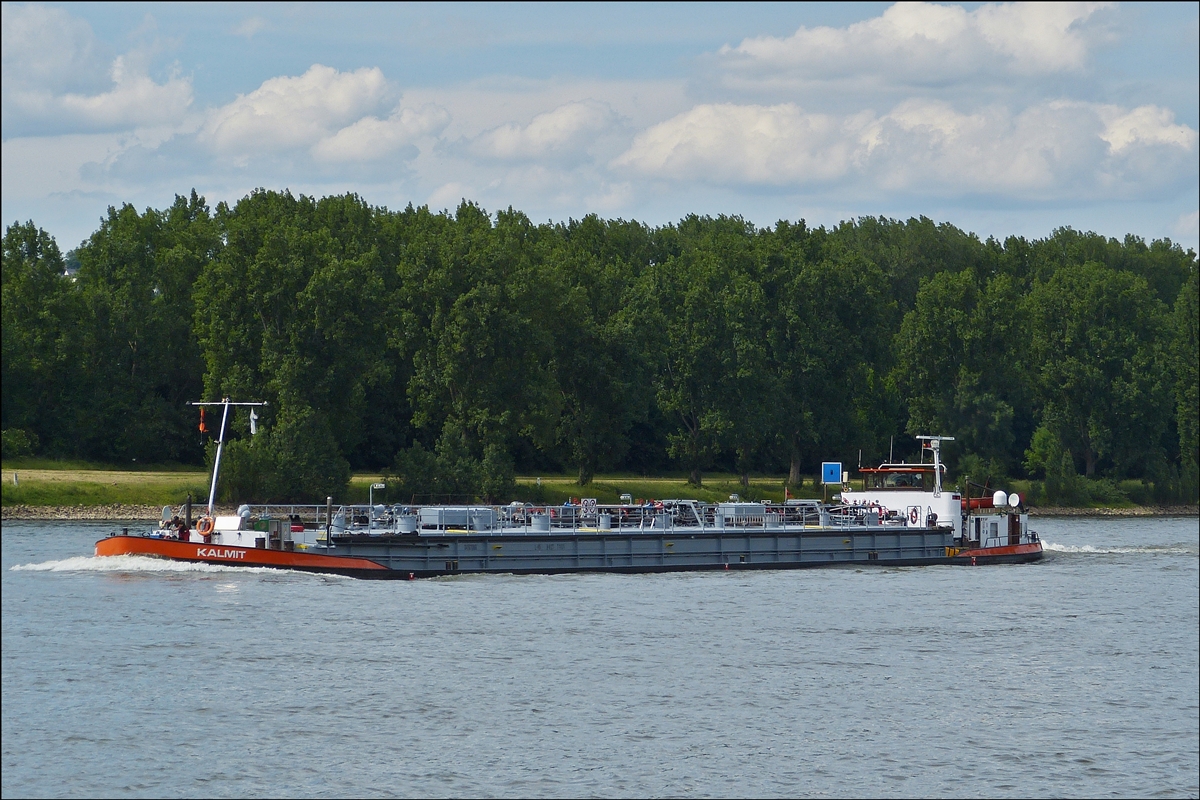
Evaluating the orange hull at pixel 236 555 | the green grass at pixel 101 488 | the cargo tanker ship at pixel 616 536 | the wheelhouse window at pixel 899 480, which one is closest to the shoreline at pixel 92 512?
the green grass at pixel 101 488

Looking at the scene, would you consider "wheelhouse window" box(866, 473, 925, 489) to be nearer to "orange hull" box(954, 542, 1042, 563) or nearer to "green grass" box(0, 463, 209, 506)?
"orange hull" box(954, 542, 1042, 563)

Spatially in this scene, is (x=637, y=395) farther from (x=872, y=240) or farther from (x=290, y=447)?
(x=872, y=240)

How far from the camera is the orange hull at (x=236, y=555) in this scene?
60.3 m

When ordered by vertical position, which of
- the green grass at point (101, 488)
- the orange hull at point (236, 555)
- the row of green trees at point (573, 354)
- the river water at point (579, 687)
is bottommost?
the river water at point (579, 687)

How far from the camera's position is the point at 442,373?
108 m

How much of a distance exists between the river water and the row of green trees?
32888mm

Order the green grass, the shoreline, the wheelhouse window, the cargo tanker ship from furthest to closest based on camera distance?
1. the green grass
2. the shoreline
3. the wheelhouse window
4. the cargo tanker ship

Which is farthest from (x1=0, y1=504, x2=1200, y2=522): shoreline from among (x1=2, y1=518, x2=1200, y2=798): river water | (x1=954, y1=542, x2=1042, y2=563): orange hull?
(x1=954, y1=542, x2=1042, y2=563): orange hull

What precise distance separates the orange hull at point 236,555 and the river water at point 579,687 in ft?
2.22

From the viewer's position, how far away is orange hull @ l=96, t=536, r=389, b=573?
60.3m

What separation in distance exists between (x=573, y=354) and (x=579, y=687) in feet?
253

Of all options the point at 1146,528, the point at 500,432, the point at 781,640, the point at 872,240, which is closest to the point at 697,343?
the point at 500,432

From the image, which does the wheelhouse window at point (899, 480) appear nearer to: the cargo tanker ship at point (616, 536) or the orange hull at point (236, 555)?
the cargo tanker ship at point (616, 536)

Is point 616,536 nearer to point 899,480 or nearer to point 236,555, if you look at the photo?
point 236,555
